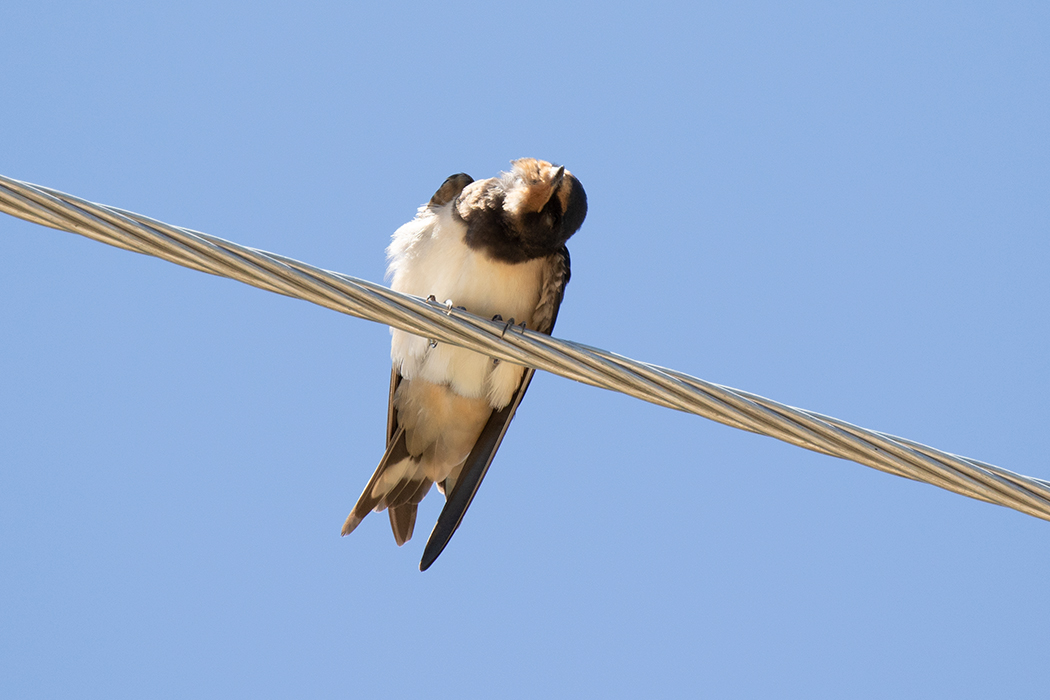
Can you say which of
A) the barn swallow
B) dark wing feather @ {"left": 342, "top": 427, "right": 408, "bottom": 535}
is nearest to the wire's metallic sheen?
the barn swallow

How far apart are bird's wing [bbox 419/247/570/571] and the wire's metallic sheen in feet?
8.00

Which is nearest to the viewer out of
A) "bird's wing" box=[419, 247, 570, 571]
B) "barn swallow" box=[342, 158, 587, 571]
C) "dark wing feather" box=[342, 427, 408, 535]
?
"barn swallow" box=[342, 158, 587, 571]

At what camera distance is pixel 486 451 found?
6004 mm

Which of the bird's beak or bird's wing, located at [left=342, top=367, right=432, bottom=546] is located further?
bird's wing, located at [left=342, top=367, right=432, bottom=546]

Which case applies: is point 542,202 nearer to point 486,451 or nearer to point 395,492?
point 486,451

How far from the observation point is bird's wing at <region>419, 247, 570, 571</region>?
218 inches

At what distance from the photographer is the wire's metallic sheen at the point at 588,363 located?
2.82m

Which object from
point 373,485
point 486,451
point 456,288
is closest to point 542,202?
point 456,288

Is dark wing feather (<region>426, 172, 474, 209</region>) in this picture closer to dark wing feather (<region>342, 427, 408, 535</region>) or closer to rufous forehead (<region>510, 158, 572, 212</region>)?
rufous forehead (<region>510, 158, 572, 212</region>)

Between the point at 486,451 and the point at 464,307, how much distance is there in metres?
0.86

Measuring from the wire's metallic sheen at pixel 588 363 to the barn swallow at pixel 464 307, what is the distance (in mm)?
2189

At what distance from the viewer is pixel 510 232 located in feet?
17.8

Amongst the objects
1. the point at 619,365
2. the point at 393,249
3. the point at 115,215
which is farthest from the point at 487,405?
the point at 115,215

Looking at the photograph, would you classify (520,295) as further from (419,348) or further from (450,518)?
(450,518)
